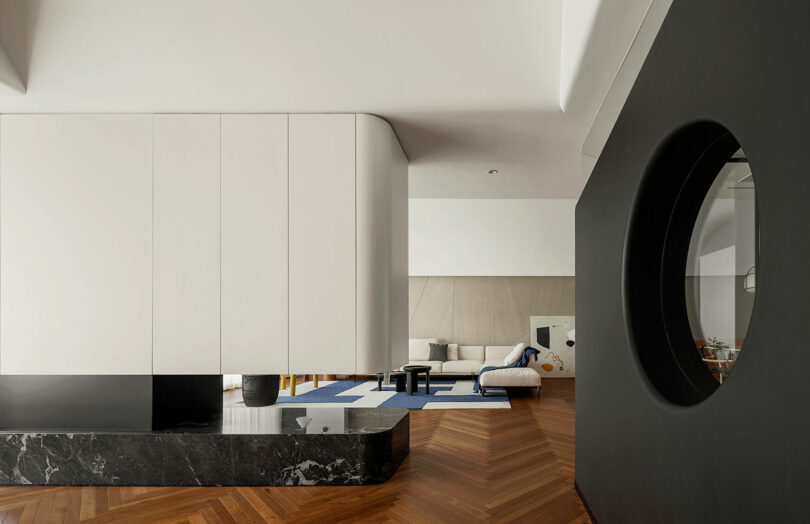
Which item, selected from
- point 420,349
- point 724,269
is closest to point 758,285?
point 724,269

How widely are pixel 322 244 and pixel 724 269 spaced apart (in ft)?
9.14

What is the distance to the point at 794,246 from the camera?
3.40 feet

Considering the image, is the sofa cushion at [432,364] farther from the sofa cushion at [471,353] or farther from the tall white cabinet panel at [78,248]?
the tall white cabinet panel at [78,248]

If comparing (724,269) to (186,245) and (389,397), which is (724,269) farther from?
(389,397)

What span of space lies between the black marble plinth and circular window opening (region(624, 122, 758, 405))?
246 centimetres

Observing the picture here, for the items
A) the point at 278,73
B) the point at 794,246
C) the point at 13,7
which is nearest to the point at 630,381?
the point at 794,246

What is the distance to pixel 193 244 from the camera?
162 inches

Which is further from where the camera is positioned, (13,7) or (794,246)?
(13,7)

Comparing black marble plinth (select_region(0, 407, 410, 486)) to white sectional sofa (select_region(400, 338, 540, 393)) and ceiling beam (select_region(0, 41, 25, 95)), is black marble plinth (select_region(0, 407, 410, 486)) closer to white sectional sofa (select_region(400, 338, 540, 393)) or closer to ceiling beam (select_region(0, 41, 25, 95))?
ceiling beam (select_region(0, 41, 25, 95))

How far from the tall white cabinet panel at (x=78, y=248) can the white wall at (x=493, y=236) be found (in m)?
7.59

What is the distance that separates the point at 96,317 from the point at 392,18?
2911 mm

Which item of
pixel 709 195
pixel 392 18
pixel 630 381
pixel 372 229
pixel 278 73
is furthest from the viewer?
pixel 372 229

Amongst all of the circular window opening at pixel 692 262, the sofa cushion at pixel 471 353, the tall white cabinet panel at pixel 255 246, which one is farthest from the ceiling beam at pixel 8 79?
the sofa cushion at pixel 471 353

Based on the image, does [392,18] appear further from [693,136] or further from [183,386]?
[183,386]
